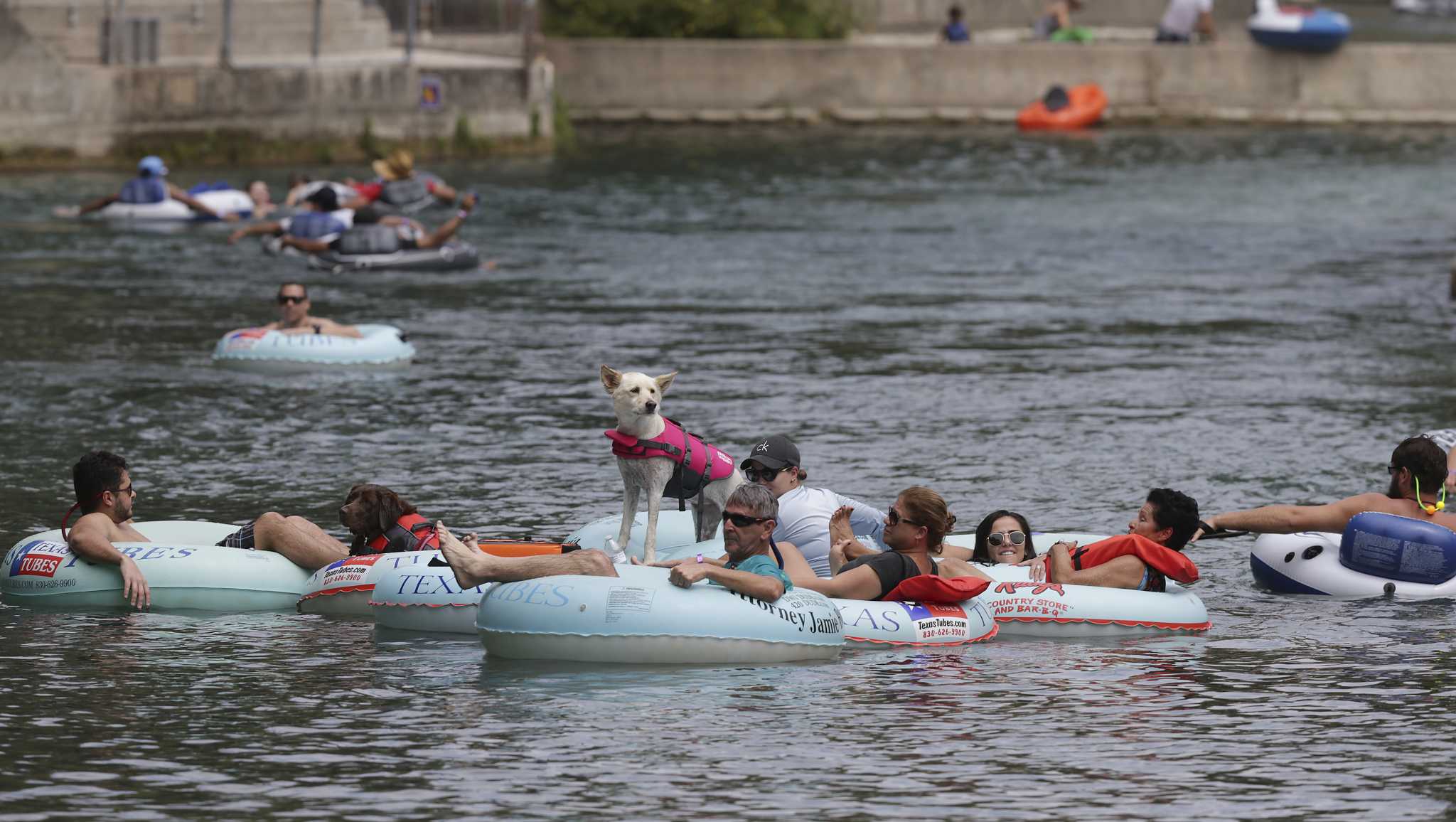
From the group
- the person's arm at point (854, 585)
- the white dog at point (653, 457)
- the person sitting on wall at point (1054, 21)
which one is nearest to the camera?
the white dog at point (653, 457)

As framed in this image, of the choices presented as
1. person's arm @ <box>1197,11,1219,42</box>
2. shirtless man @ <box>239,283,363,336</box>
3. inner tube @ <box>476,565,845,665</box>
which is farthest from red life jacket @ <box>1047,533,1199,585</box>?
person's arm @ <box>1197,11,1219,42</box>

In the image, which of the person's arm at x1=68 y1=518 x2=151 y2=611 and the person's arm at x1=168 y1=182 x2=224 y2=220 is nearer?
the person's arm at x1=68 y1=518 x2=151 y2=611

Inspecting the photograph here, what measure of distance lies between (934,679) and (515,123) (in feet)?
112

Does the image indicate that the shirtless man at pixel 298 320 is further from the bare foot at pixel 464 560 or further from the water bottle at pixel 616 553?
the bare foot at pixel 464 560

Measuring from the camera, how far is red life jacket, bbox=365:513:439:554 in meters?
14.6

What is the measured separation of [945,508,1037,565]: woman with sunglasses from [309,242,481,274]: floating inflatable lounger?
57.8ft

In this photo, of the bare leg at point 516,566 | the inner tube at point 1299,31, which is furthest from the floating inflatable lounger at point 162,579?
the inner tube at point 1299,31

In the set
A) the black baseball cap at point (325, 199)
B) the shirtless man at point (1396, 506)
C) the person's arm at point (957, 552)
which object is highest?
the black baseball cap at point (325, 199)

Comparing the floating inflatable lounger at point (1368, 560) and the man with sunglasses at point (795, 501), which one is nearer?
the man with sunglasses at point (795, 501)

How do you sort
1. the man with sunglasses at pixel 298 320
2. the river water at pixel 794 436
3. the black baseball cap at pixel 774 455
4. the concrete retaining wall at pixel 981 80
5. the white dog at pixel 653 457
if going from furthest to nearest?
the concrete retaining wall at pixel 981 80 → the man with sunglasses at pixel 298 320 → the black baseball cap at pixel 774 455 → the white dog at pixel 653 457 → the river water at pixel 794 436

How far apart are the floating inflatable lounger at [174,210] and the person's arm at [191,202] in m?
0.07

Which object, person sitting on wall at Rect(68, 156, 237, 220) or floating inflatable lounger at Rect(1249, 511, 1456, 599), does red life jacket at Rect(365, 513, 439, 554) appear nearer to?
floating inflatable lounger at Rect(1249, 511, 1456, 599)

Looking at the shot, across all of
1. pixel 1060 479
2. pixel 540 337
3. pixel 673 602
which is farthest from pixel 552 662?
pixel 540 337

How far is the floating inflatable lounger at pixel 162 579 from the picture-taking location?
14.5 m
